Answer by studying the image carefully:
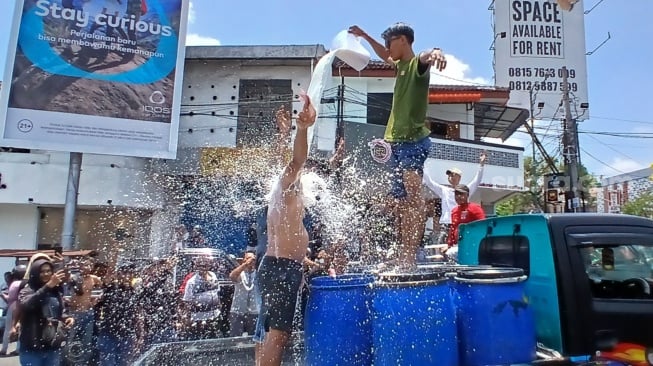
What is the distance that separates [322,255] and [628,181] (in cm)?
4672

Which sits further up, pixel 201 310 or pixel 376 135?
pixel 376 135

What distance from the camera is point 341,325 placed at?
7.43ft

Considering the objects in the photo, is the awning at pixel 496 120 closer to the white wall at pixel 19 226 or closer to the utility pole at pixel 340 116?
the utility pole at pixel 340 116

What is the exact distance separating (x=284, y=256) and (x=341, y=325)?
1.72 ft

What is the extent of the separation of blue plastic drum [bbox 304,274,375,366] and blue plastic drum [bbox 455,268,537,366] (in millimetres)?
452

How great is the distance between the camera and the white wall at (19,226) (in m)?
14.8

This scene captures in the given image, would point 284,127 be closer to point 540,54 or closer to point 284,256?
point 284,256

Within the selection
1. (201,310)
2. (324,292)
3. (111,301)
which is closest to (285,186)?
(324,292)

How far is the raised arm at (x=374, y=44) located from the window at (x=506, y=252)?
5.25 feet

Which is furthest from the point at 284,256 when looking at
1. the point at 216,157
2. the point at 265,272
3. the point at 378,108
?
the point at 378,108

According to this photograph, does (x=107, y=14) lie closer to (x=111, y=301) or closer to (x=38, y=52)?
(x=38, y=52)

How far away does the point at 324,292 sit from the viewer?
233cm

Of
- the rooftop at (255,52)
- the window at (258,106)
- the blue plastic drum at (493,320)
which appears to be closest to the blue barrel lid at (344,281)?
the blue plastic drum at (493,320)

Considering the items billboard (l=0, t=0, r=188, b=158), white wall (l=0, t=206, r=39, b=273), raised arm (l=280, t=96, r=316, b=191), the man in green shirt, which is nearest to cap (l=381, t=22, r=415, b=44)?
the man in green shirt
